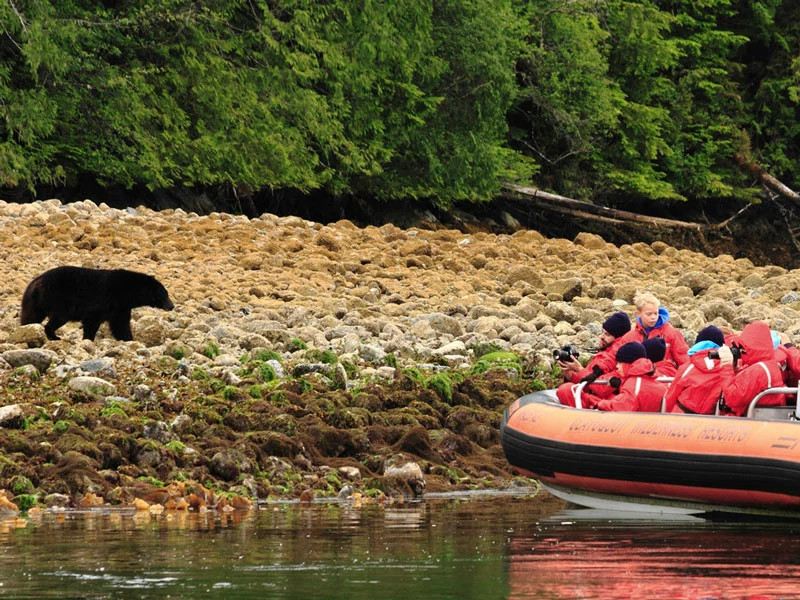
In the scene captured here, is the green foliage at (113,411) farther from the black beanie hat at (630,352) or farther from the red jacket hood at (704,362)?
the red jacket hood at (704,362)

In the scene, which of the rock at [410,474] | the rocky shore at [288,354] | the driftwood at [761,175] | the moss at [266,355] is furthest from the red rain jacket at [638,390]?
the driftwood at [761,175]

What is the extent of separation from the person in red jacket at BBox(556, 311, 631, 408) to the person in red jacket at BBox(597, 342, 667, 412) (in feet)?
0.79

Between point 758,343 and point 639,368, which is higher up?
point 758,343

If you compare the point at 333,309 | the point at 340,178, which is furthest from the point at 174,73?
the point at 333,309

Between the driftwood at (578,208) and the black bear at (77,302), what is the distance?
25.0 m

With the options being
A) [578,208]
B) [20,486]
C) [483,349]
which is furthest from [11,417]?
[578,208]

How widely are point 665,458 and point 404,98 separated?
91.8 ft

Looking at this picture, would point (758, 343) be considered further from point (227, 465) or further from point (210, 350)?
point (210, 350)

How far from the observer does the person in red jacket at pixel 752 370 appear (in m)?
9.86

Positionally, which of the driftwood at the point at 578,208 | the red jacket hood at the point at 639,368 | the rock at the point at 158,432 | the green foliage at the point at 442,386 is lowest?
the rock at the point at 158,432

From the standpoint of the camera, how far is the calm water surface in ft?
23.3

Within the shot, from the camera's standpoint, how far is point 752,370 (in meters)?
9.85

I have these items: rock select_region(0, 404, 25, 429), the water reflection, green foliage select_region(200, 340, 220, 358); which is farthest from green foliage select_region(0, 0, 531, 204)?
the water reflection

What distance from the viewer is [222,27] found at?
32375 mm
